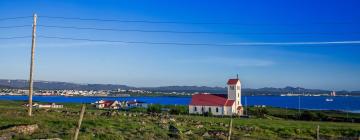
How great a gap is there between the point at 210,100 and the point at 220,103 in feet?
8.05

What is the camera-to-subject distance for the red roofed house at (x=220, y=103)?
79.0m

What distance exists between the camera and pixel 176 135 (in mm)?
25281

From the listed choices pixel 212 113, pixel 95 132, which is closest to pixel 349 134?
pixel 95 132

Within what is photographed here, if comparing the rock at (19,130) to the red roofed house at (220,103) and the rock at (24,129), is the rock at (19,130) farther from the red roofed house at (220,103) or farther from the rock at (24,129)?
the red roofed house at (220,103)

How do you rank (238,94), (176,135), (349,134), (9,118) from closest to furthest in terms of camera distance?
1. (176,135)
2. (9,118)
3. (349,134)
4. (238,94)

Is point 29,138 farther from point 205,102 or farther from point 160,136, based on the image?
point 205,102

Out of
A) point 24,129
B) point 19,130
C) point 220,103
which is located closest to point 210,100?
point 220,103

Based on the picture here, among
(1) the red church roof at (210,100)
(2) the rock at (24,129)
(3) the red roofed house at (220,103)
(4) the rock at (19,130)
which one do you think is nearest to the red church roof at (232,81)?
(3) the red roofed house at (220,103)

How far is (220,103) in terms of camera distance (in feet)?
261

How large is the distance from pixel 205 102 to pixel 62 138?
61.5 meters

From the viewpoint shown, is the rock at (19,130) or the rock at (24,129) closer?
the rock at (19,130)

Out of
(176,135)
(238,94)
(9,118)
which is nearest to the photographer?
(176,135)

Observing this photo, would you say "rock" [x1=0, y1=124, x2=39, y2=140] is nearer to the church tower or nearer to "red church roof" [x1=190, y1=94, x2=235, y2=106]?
"red church roof" [x1=190, y1=94, x2=235, y2=106]

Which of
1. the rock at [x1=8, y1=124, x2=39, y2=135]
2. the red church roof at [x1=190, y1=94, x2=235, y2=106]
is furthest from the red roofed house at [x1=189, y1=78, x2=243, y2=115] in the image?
the rock at [x1=8, y1=124, x2=39, y2=135]
